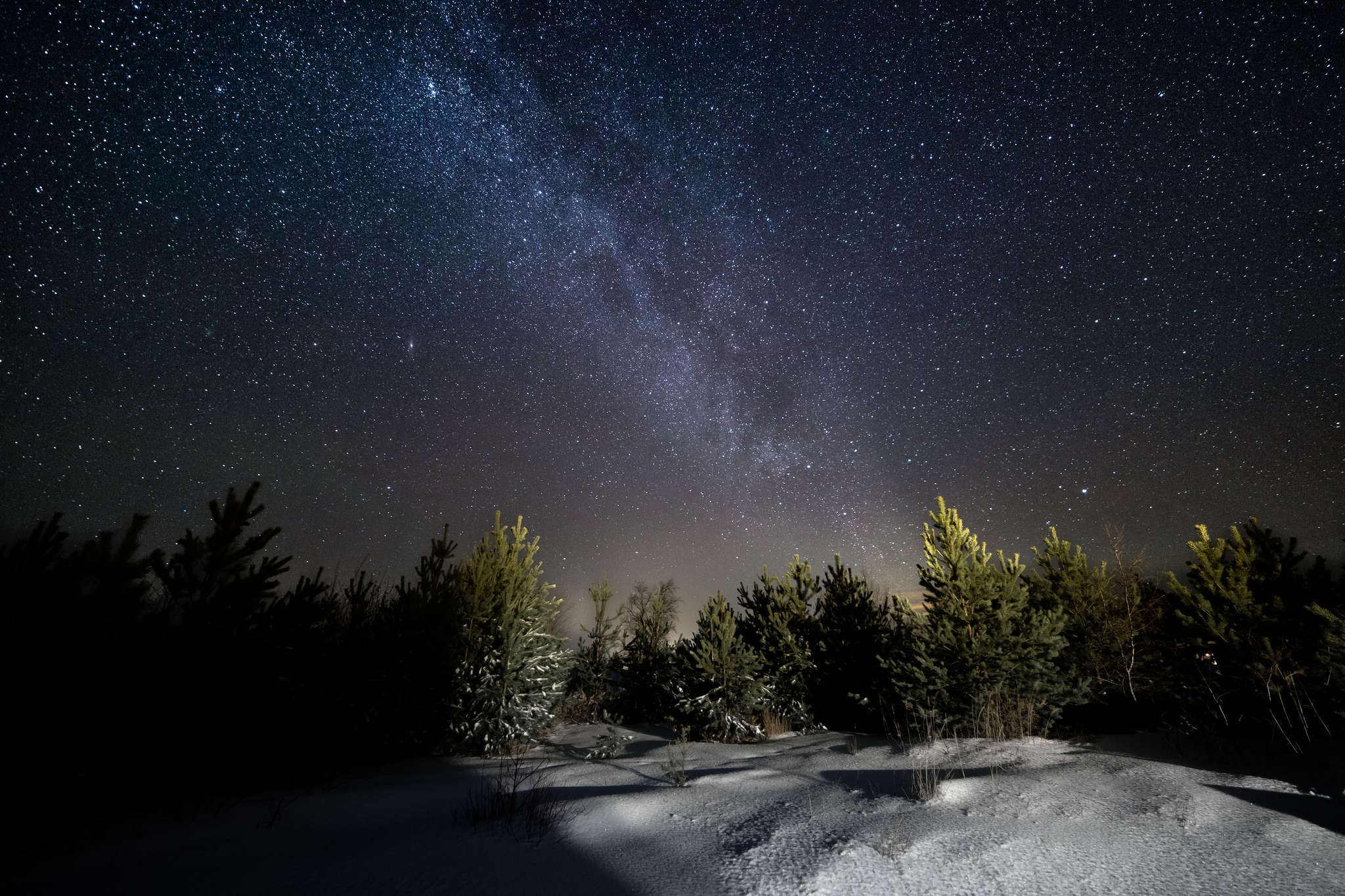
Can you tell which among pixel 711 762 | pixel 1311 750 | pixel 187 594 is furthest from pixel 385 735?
pixel 1311 750

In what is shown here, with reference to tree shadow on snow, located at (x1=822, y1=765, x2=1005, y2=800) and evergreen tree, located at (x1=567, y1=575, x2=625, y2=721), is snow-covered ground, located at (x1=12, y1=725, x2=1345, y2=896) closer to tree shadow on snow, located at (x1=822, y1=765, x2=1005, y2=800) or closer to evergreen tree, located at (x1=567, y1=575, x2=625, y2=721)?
tree shadow on snow, located at (x1=822, y1=765, x2=1005, y2=800)

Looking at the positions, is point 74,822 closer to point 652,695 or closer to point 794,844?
point 794,844

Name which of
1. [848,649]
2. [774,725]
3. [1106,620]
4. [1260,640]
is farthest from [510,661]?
[1106,620]

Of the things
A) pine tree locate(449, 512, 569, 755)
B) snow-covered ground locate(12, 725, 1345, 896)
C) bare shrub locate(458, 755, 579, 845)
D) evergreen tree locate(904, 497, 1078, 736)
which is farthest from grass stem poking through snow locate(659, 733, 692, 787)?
evergreen tree locate(904, 497, 1078, 736)

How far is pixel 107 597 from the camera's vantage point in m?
4.76

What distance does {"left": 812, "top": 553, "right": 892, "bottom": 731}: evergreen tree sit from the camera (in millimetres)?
10668

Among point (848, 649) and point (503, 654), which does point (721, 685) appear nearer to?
point (848, 649)

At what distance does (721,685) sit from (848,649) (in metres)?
2.91

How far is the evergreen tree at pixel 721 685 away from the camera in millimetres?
10047

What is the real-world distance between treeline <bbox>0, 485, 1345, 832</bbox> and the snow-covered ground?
0.94 m

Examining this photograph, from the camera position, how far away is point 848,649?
11188 millimetres

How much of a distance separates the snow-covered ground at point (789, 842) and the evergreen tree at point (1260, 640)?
4.37 meters

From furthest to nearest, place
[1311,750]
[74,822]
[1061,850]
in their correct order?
[1311,750], [74,822], [1061,850]

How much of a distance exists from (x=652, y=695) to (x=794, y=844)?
11415 mm
